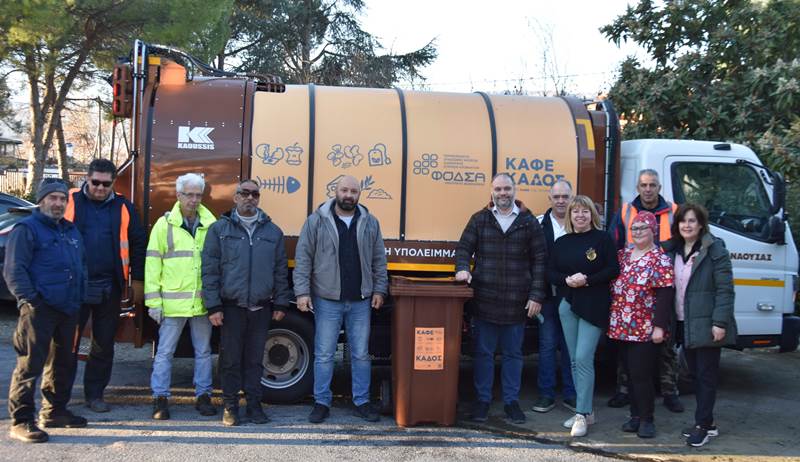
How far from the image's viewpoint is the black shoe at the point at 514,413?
6203mm

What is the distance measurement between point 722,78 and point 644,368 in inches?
286

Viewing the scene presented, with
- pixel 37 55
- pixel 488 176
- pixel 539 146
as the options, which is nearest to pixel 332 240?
pixel 488 176

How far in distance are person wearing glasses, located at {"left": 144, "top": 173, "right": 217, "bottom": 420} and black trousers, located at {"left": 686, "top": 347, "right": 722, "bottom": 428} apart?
12.8 feet

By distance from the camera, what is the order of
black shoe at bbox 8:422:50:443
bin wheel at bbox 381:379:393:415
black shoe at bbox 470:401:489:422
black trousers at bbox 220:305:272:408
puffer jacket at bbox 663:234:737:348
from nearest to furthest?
1. black shoe at bbox 8:422:50:443
2. puffer jacket at bbox 663:234:737:348
3. black trousers at bbox 220:305:272:408
4. black shoe at bbox 470:401:489:422
5. bin wheel at bbox 381:379:393:415

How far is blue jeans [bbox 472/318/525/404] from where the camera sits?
621 cm

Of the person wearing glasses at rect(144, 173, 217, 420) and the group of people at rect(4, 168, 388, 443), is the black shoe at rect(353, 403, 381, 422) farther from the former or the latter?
the person wearing glasses at rect(144, 173, 217, 420)

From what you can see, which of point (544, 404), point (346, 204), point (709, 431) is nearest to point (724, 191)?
point (709, 431)

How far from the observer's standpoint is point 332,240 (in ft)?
19.7

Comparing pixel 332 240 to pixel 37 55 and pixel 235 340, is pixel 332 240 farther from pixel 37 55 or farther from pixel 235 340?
pixel 37 55

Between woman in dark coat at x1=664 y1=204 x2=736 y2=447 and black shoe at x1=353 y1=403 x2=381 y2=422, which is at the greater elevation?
woman in dark coat at x1=664 y1=204 x2=736 y2=447

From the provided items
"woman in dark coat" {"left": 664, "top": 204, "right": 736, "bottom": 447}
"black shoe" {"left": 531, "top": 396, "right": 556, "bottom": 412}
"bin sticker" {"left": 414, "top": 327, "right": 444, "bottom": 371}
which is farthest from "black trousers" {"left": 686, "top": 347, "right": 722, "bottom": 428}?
"bin sticker" {"left": 414, "top": 327, "right": 444, "bottom": 371}

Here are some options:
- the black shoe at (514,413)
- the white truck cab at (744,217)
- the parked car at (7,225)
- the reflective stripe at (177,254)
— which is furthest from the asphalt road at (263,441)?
the parked car at (7,225)

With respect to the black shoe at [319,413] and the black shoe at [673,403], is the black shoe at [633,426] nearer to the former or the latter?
the black shoe at [673,403]

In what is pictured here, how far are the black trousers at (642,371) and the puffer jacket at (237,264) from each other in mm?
2883
